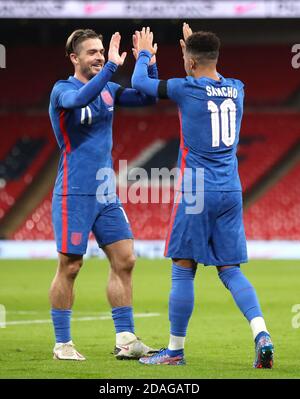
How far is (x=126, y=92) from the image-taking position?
7414 mm

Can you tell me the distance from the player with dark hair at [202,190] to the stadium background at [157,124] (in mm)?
15781

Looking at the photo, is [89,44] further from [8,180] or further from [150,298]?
[8,180]

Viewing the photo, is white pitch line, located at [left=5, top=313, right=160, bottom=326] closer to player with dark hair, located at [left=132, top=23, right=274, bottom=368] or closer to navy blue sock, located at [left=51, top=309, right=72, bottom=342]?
navy blue sock, located at [left=51, top=309, right=72, bottom=342]

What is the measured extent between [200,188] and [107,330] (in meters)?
3.05

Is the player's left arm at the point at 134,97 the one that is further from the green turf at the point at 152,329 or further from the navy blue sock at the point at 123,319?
the green turf at the point at 152,329

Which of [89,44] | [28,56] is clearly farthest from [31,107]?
[89,44]

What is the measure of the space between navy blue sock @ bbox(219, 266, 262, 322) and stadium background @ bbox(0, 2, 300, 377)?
15.8m

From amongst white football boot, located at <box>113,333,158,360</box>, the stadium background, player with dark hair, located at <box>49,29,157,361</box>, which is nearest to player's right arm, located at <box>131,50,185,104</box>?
player with dark hair, located at <box>49,29,157,361</box>

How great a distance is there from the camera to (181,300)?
21.6ft

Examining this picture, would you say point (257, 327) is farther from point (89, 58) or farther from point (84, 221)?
point (89, 58)

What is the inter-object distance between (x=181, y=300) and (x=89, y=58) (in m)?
1.91

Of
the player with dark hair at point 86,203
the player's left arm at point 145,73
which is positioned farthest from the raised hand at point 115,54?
the player with dark hair at point 86,203

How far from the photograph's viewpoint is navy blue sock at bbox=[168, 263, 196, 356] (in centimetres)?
658

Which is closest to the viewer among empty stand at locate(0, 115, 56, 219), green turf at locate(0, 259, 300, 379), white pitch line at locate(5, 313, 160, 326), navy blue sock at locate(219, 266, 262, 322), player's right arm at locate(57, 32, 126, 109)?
green turf at locate(0, 259, 300, 379)
